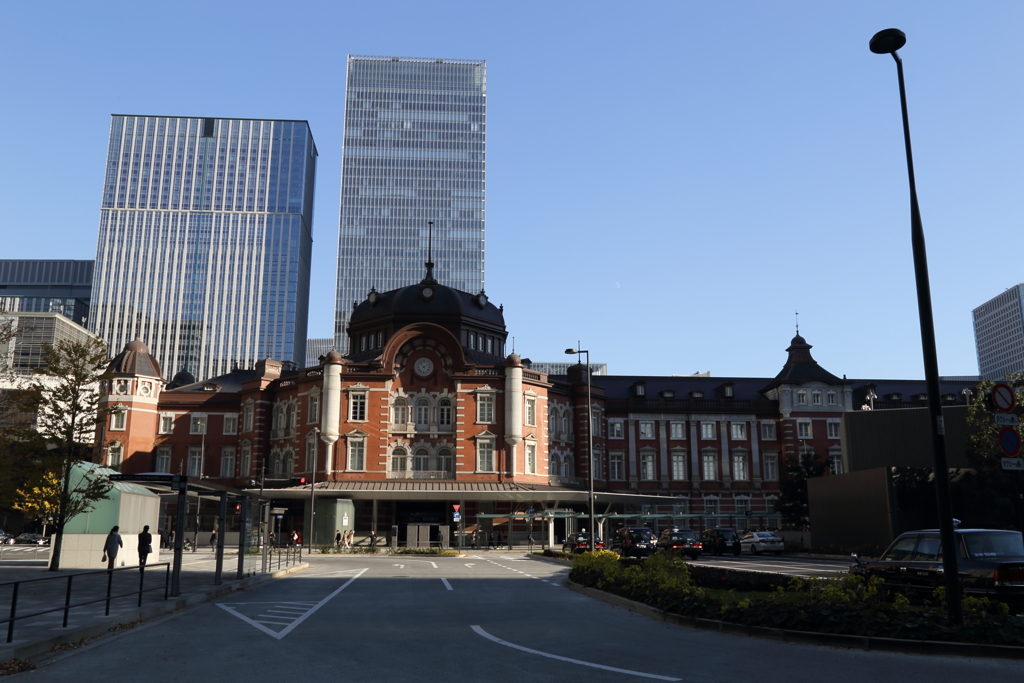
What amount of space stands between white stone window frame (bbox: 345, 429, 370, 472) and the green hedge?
46.0 meters

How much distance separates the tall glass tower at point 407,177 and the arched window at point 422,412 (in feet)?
270

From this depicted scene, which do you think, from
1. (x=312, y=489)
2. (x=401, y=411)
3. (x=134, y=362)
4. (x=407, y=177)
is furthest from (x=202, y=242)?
(x=312, y=489)

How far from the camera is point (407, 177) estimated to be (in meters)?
150

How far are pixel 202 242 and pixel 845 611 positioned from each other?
16352 centimetres

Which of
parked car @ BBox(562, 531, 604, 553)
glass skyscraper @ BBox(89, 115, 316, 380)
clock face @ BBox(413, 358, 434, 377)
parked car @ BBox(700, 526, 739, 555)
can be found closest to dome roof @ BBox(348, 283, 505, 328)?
clock face @ BBox(413, 358, 434, 377)

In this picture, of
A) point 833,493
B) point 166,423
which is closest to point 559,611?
point 833,493

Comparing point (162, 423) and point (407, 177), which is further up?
point (407, 177)

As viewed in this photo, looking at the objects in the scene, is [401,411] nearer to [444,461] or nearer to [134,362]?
[444,461]

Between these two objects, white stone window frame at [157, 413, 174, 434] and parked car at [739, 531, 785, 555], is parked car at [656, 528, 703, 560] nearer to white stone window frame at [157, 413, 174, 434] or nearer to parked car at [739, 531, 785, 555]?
parked car at [739, 531, 785, 555]

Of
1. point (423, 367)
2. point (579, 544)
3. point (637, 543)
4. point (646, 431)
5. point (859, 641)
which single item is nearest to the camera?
point (859, 641)

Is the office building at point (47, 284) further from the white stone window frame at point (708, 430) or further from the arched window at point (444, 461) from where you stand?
the white stone window frame at point (708, 430)

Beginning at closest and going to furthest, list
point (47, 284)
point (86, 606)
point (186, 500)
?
point (86, 606) < point (186, 500) < point (47, 284)

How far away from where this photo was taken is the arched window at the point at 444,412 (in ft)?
205

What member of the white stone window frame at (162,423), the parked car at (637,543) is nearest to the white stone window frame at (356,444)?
the white stone window frame at (162,423)
